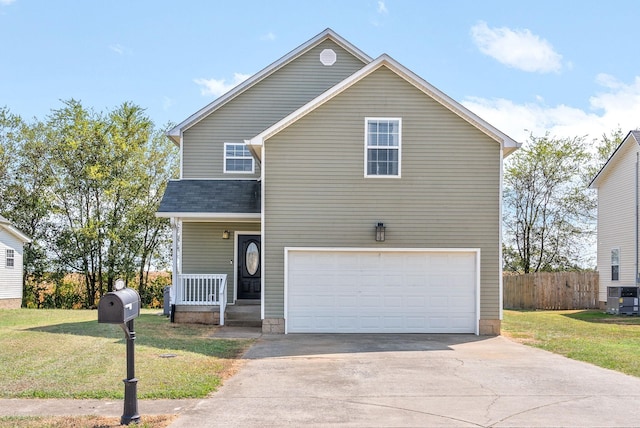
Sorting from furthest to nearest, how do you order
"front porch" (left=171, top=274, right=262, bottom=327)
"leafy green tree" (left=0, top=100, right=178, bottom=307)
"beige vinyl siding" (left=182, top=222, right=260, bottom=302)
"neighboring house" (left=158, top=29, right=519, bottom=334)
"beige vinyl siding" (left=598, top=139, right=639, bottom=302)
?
"leafy green tree" (left=0, top=100, right=178, bottom=307) → "beige vinyl siding" (left=598, top=139, right=639, bottom=302) → "beige vinyl siding" (left=182, top=222, right=260, bottom=302) → "front porch" (left=171, top=274, right=262, bottom=327) → "neighboring house" (left=158, top=29, right=519, bottom=334)

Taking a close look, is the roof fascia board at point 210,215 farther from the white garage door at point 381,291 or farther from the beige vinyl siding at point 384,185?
the white garage door at point 381,291

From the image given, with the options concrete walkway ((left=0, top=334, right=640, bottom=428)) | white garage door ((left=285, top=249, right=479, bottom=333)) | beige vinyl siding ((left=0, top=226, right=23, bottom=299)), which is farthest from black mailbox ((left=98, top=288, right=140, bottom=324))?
beige vinyl siding ((left=0, top=226, right=23, bottom=299))

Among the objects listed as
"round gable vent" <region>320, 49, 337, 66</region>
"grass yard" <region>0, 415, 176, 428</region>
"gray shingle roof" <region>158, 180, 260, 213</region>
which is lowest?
"grass yard" <region>0, 415, 176, 428</region>

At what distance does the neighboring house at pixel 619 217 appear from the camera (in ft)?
83.9

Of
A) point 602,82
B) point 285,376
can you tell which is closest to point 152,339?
point 285,376

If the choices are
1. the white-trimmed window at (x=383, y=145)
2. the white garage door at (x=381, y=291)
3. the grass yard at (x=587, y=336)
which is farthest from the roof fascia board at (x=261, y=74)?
the grass yard at (x=587, y=336)

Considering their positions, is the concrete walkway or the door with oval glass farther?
the door with oval glass

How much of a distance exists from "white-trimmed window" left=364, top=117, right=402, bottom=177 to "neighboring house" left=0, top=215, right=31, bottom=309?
54.9 ft

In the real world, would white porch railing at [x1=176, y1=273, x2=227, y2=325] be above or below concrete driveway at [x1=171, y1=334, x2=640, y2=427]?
above

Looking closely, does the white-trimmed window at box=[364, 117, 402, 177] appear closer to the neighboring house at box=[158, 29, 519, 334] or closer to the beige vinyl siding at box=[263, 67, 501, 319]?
the neighboring house at box=[158, 29, 519, 334]

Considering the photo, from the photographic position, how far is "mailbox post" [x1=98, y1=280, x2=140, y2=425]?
703 centimetres

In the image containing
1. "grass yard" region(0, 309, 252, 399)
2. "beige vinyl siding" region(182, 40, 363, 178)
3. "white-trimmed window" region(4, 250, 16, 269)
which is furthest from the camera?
"white-trimmed window" region(4, 250, 16, 269)

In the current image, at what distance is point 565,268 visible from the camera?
36312mm

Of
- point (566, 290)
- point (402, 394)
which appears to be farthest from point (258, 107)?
point (566, 290)
